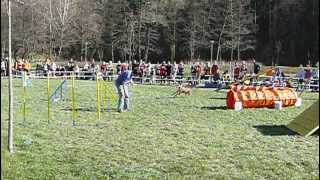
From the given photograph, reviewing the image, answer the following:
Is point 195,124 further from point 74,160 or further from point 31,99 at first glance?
point 31,99

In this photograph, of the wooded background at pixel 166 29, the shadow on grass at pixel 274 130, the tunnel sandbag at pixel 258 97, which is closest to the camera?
the wooded background at pixel 166 29

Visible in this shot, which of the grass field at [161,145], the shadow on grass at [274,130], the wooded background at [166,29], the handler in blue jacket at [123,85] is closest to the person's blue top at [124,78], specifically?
the handler in blue jacket at [123,85]

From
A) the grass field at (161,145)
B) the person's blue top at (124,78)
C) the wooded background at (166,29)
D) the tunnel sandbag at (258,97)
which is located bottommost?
the grass field at (161,145)

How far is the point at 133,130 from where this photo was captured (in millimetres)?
14125

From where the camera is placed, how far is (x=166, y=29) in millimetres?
50812

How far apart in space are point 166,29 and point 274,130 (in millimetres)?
36841

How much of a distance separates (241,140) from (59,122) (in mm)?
5276

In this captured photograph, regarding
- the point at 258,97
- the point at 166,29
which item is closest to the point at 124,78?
the point at 258,97

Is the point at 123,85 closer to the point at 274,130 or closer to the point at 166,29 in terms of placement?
the point at 274,130

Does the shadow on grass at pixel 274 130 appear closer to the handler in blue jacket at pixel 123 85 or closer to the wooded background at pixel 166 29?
the wooded background at pixel 166 29

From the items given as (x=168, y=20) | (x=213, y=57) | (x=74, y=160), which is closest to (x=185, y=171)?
(x=74, y=160)

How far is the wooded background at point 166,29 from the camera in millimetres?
2174

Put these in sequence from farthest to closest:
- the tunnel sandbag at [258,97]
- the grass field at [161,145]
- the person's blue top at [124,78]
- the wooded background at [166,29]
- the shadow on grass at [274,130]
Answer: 1. the tunnel sandbag at [258,97]
2. the person's blue top at [124,78]
3. the shadow on grass at [274,130]
4. the grass field at [161,145]
5. the wooded background at [166,29]

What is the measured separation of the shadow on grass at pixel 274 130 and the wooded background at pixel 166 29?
2.06 metres
